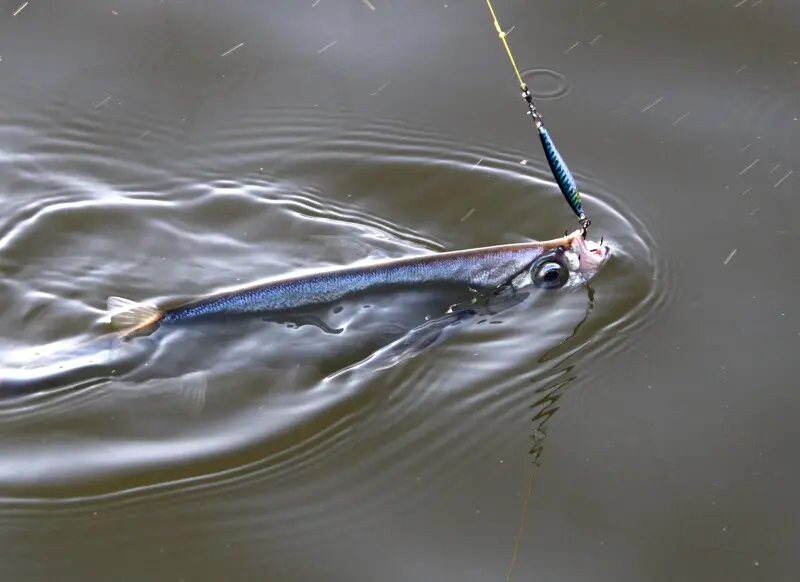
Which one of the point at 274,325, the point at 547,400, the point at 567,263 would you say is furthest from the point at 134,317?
the point at 567,263

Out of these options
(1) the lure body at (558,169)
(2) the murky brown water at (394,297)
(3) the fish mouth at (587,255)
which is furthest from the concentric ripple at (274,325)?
(1) the lure body at (558,169)

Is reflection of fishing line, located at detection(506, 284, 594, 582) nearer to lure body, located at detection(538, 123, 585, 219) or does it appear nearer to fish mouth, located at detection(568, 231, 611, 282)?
fish mouth, located at detection(568, 231, 611, 282)

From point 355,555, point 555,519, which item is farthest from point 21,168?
point 555,519

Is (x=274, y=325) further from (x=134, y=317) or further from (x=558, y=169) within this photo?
(x=558, y=169)

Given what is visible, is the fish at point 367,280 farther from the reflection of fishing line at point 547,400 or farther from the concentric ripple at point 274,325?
the reflection of fishing line at point 547,400

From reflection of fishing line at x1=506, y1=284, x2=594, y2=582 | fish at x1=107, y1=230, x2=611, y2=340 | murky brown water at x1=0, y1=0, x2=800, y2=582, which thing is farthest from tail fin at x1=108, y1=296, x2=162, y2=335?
reflection of fishing line at x1=506, y1=284, x2=594, y2=582

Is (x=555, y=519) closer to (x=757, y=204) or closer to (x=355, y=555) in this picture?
(x=355, y=555)
